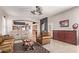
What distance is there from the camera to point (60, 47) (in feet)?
6.72

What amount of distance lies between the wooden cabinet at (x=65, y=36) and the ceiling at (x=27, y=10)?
384 millimetres

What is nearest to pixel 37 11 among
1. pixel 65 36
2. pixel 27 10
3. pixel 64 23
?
pixel 27 10

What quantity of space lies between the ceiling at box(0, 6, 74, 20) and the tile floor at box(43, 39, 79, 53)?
1.79 feet

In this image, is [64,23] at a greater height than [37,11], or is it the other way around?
[37,11]

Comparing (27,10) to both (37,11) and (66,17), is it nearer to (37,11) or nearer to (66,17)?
(37,11)

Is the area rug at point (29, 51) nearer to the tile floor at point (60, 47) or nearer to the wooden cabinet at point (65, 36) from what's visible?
the tile floor at point (60, 47)

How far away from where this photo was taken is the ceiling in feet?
6.61

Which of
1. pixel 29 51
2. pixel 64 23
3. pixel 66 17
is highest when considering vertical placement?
pixel 66 17

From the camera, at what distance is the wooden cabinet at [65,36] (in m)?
2.01

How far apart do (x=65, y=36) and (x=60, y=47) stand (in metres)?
0.23

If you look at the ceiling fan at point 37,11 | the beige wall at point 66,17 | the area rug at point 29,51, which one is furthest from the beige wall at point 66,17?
the area rug at point 29,51

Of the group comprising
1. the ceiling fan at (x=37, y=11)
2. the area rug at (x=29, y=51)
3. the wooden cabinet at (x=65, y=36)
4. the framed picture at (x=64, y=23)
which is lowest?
the area rug at (x=29, y=51)
